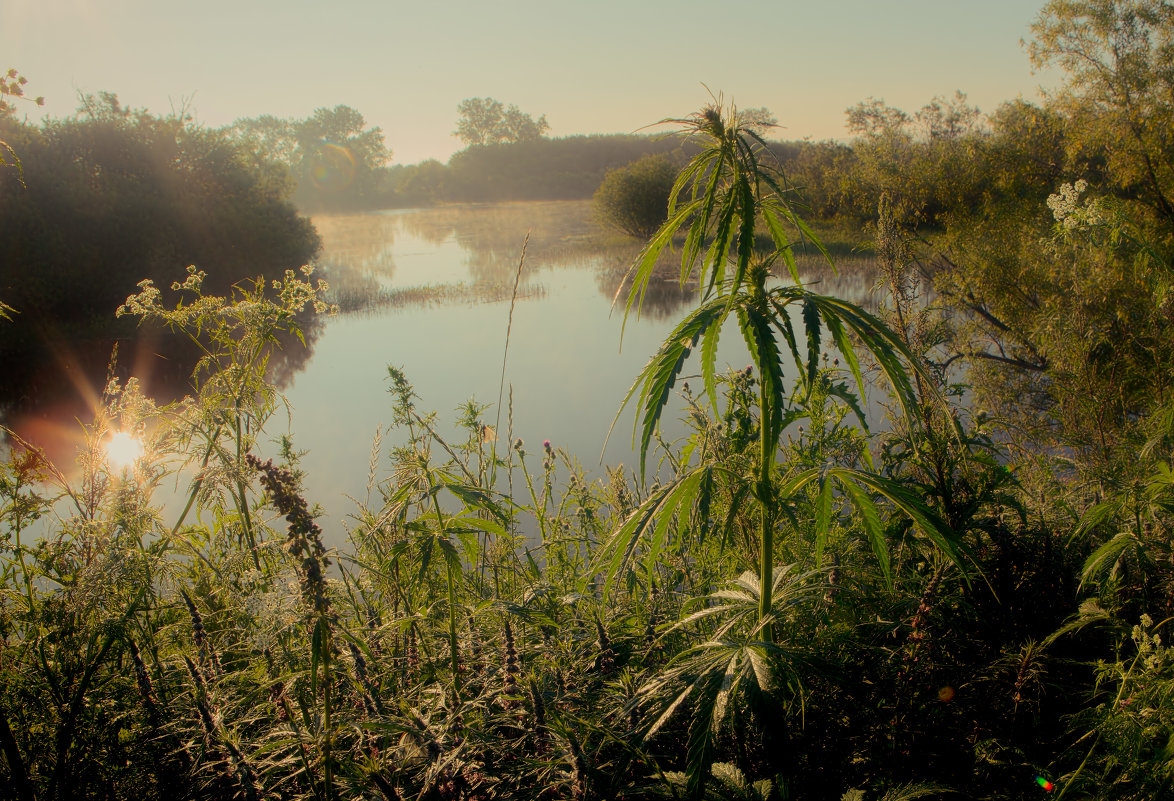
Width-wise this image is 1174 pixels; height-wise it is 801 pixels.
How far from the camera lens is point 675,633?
73.7 inches

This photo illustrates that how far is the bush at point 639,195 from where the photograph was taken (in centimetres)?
2442

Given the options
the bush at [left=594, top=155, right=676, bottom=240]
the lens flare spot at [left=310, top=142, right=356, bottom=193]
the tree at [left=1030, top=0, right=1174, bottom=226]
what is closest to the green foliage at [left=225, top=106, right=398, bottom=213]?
the lens flare spot at [left=310, top=142, right=356, bottom=193]

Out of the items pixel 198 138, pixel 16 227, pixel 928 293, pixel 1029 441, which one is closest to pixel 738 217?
pixel 1029 441

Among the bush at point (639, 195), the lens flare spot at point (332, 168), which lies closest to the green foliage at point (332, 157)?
the lens flare spot at point (332, 168)

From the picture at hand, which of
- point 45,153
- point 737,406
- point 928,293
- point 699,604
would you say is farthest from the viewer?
point 45,153

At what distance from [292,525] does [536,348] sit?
9.55 m

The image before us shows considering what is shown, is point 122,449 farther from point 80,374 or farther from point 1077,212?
point 80,374

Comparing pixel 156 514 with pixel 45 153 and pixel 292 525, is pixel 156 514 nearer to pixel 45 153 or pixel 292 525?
pixel 292 525

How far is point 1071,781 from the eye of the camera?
1.19 meters

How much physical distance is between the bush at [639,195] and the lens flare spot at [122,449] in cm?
2344

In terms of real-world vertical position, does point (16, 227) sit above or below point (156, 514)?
above

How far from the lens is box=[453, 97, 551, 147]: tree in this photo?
199ft

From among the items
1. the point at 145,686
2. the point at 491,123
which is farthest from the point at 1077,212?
the point at 491,123

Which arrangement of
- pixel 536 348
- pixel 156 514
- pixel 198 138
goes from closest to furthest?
pixel 156 514, pixel 536 348, pixel 198 138
